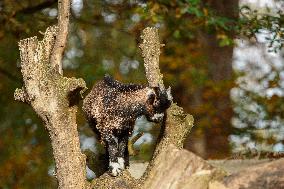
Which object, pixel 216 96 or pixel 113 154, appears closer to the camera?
pixel 113 154

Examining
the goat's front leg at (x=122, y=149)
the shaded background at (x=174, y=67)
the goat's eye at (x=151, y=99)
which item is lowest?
the shaded background at (x=174, y=67)

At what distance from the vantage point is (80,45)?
27.5 feet

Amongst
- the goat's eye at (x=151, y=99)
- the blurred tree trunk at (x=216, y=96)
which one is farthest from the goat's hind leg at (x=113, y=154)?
the blurred tree trunk at (x=216, y=96)

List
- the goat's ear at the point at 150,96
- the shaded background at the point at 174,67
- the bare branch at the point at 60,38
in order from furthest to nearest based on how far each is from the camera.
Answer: the shaded background at the point at 174,67 → the bare branch at the point at 60,38 → the goat's ear at the point at 150,96

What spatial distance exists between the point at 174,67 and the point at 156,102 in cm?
504

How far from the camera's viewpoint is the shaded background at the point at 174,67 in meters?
6.61

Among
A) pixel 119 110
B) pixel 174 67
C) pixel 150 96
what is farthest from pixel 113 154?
pixel 174 67

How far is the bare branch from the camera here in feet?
9.01

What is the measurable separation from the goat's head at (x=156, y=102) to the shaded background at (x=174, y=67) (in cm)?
334

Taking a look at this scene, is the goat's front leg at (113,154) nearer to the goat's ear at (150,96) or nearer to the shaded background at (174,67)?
the goat's ear at (150,96)

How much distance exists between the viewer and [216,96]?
706 centimetres

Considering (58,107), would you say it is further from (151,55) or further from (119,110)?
(151,55)

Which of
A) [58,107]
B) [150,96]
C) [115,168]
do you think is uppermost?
[150,96]

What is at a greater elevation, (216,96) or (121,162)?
(121,162)
